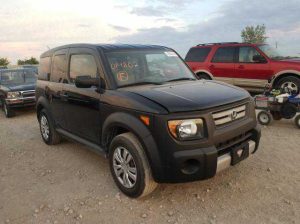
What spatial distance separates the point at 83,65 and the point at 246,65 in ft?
22.5

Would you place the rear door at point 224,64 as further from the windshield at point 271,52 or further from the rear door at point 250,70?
the windshield at point 271,52

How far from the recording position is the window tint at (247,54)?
10.0m

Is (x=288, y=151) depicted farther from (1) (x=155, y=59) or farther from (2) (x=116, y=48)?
(2) (x=116, y=48)

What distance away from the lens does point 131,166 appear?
12.3 ft

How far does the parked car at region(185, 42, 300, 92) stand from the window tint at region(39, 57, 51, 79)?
627 centimetres

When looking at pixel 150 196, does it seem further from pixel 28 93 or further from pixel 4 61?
pixel 4 61

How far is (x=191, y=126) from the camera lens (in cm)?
332

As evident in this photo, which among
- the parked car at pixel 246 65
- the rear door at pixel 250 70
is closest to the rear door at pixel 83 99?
the parked car at pixel 246 65

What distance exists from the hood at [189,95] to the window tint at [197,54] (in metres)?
7.01

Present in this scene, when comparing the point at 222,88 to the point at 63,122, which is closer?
the point at 222,88

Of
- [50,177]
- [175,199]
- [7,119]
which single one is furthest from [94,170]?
[7,119]

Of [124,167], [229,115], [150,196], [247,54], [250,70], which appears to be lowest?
[150,196]

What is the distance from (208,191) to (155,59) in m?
2.13

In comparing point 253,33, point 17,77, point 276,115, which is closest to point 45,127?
point 276,115
